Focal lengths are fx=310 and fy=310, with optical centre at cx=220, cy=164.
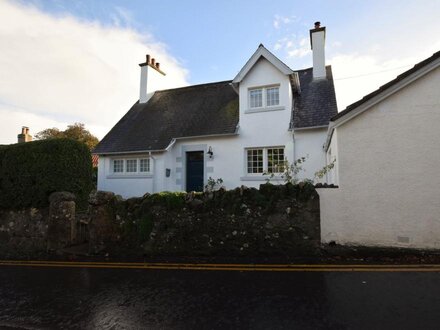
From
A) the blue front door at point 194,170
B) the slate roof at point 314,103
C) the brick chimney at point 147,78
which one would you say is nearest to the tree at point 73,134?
the brick chimney at point 147,78

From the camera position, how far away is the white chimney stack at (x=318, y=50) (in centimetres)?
1478

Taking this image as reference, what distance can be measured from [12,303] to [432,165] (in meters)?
8.39

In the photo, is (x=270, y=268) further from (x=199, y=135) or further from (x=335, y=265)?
(x=199, y=135)

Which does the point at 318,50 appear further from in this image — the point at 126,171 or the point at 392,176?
the point at 126,171

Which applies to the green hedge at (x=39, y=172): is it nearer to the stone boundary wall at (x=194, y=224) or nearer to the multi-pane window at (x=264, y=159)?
the stone boundary wall at (x=194, y=224)

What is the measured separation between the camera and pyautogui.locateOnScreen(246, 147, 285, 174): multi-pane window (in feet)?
43.0

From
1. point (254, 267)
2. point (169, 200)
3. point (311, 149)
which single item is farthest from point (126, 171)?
point (254, 267)

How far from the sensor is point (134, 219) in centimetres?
816

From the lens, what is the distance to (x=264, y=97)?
1372 centimetres

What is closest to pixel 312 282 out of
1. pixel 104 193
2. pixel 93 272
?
pixel 93 272

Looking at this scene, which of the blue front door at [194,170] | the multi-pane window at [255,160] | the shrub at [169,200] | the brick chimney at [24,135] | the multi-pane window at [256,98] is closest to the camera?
the shrub at [169,200]

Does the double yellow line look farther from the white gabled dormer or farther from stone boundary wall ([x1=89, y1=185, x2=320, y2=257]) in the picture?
the white gabled dormer

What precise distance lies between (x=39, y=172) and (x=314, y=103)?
1096cm

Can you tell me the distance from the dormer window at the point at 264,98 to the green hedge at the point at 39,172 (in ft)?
24.5
